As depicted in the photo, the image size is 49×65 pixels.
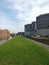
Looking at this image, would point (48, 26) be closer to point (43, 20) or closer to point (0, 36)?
point (43, 20)

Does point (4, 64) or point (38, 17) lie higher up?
point (38, 17)

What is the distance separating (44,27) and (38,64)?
12295cm

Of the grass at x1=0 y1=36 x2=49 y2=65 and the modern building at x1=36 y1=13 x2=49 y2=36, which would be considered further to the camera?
the modern building at x1=36 y1=13 x2=49 y2=36

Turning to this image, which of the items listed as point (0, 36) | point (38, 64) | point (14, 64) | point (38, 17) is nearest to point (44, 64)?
point (38, 64)

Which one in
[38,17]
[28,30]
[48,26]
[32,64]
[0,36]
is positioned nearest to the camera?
[32,64]

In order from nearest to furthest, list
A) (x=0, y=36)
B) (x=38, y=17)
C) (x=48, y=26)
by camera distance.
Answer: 1. (x=0, y=36)
2. (x=48, y=26)
3. (x=38, y=17)

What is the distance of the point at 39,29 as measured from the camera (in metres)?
137

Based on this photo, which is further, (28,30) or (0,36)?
(28,30)

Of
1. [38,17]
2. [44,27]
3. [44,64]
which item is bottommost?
[44,64]

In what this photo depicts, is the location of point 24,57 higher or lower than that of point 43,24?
lower

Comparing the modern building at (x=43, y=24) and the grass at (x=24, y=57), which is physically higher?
the modern building at (x=43, y=24)

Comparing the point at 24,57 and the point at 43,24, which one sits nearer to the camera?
the point at 24,57

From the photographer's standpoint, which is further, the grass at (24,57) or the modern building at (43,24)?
the modern building at (43,24)

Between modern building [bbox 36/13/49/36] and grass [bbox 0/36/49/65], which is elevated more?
modern building [bbox 36/13/49/36]
